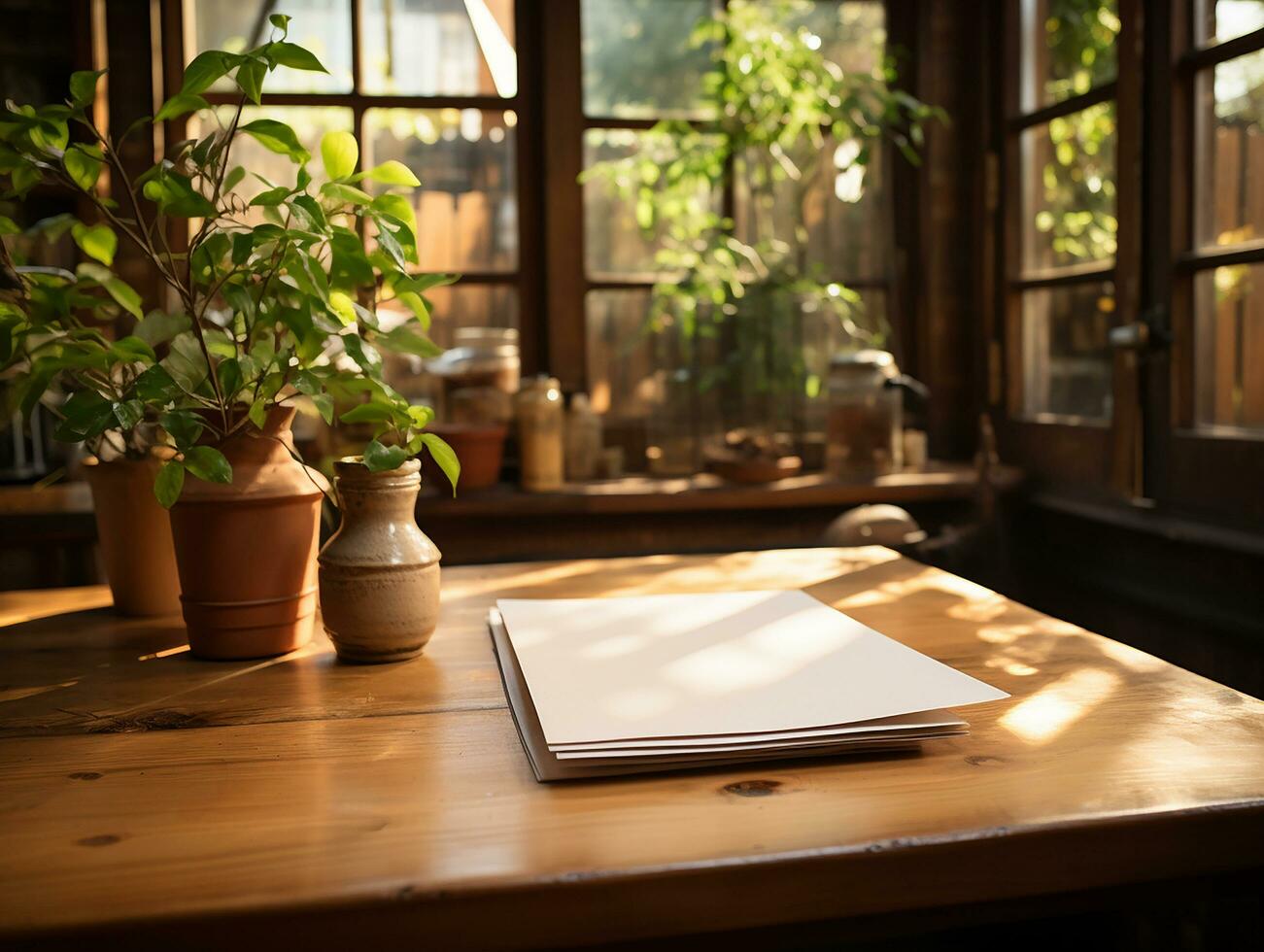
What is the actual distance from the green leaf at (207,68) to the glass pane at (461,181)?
6.75ft

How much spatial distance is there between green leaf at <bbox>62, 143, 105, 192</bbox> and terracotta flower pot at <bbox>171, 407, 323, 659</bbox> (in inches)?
10.0

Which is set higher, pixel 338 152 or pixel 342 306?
pixel 338 152

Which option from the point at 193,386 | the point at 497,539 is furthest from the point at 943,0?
the point at 193,386

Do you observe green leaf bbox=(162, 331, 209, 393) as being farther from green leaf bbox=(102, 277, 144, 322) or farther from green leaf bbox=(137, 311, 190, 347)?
green leaf bbox=(102, 277, 144, 322)

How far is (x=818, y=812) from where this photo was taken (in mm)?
677

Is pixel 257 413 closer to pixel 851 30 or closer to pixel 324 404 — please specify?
pixel 324 404

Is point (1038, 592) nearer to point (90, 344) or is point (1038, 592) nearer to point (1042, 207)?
point (1042, 207)

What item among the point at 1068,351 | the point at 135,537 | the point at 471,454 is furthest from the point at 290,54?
the point at 1068,351

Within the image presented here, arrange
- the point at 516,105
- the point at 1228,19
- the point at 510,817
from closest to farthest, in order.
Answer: the point at 510,817 < the point at 1228,19 < the point at 516,105

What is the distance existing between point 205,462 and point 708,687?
44 centimetres

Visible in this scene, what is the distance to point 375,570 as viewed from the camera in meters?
1.01

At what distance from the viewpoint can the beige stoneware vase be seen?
39.8 inches

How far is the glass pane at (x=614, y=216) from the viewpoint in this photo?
300 centimetres

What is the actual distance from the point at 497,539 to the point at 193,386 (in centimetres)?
169
